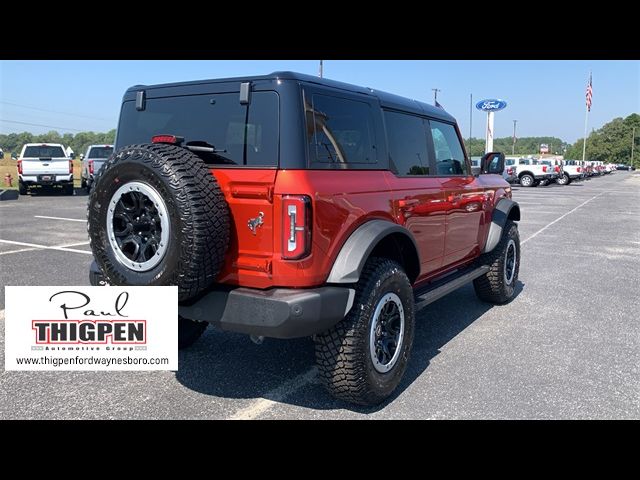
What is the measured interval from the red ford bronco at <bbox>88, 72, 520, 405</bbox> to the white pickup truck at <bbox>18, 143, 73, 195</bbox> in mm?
17307

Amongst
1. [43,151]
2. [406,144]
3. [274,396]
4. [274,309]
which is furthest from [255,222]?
[43,151]

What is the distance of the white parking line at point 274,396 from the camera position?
3.17m

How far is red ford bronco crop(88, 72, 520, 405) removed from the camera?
2.81 m

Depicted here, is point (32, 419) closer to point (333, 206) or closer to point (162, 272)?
point (162, 272)

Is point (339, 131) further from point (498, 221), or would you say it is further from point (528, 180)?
point (528, 180)

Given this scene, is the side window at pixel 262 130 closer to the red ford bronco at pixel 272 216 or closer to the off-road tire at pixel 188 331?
the red ford bronco at pixel 272 216

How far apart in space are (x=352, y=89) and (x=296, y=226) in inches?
49.2

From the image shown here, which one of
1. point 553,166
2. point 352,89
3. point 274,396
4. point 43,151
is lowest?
point 274,396

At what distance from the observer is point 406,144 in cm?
411

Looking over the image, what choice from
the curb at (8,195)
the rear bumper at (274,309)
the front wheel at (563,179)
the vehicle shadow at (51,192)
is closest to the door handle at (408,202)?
the rear bumper at (274,309)

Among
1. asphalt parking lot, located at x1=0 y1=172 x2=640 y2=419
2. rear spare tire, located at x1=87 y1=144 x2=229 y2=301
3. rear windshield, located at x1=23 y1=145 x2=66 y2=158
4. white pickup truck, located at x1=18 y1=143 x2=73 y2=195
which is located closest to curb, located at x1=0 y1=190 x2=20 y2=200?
white pickup truck, located at x1=18 y1=143 x2=73 y2=195

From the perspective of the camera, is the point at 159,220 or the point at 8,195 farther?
the point at 8,195
